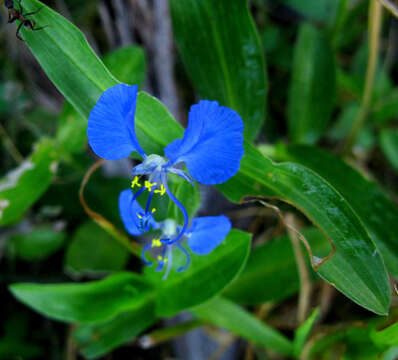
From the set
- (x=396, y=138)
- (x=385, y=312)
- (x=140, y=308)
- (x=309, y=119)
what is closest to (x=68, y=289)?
(x=140, y=308)

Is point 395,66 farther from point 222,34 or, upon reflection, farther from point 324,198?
point 324,198

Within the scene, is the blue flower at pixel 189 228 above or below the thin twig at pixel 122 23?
below

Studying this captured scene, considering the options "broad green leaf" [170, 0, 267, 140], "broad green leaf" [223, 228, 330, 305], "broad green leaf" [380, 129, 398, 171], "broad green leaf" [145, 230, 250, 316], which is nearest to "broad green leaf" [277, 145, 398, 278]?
"broad green leaf" [223, 228, 330, 305]

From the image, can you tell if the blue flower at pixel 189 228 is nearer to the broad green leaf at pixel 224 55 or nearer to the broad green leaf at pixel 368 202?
the broad green leaf at pixel 224 55

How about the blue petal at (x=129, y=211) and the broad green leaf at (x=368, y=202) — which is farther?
the broad green leaf at (x=368, y=202)

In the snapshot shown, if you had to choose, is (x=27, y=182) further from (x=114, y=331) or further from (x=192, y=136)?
(x=192, y=136)

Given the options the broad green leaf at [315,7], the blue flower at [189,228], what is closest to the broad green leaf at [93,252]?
the blue flower at [189,228]

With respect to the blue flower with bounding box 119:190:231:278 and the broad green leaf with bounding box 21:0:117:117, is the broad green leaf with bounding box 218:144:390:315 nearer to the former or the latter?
the blue flower with bounding box 119:190:231:278
